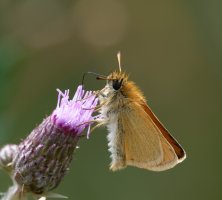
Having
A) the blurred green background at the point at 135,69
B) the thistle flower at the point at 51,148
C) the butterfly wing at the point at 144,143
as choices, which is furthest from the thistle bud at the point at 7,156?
the blurred green background at the point at 135,69

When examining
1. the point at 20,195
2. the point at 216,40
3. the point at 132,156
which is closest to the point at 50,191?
the point at 20,195

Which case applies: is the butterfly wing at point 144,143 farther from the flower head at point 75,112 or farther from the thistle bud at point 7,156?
the thistle bud at point 7,156

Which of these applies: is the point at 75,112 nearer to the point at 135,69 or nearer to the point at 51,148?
the point at 51,148

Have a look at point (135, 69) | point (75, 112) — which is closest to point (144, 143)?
point (75, 112)

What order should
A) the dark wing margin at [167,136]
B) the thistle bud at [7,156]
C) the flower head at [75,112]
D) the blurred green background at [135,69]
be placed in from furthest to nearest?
the blurred green background at [135,69], the dark wing margin at [167,136], the flower head at [75,112], the thistle bud at [7,156]

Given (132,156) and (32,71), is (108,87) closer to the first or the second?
(132,156)

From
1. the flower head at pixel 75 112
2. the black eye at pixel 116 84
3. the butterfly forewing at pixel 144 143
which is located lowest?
the butterfly forewing at pixel 144 143

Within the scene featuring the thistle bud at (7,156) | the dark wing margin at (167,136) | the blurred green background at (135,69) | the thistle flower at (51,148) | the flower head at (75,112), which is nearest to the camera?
the thistle flower at (51,148)
